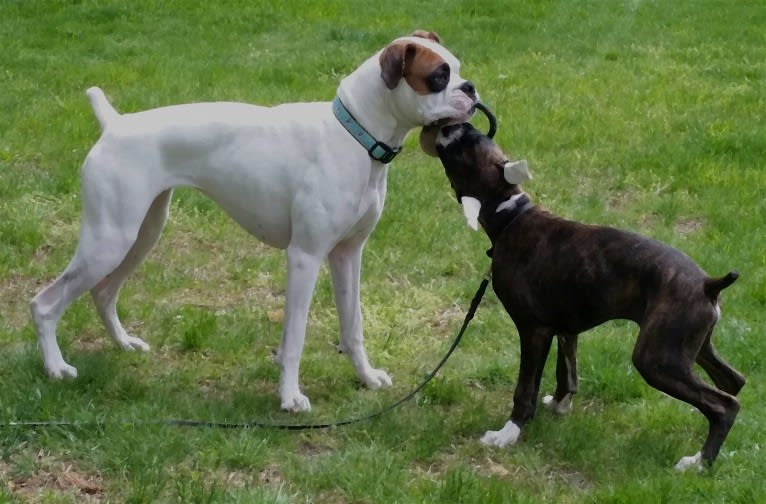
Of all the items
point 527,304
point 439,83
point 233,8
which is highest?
point 439,83

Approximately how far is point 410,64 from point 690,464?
1.97m

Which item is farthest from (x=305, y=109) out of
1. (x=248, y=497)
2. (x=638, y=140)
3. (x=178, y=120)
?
(x=638, y=140)

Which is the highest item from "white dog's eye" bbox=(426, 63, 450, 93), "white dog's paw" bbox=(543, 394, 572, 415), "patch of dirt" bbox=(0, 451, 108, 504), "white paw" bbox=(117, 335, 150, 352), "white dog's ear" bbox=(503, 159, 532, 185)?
"white dog's eye" bbox=(426, 63, 450, 93)

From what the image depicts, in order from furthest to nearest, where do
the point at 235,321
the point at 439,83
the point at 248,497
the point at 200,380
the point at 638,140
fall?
the point at 638,140 < the point at 235,321 < the point at 200,380 < the point at 439,83 < the point at 248,497

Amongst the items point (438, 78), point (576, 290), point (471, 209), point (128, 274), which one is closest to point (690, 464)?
point (576, 290)

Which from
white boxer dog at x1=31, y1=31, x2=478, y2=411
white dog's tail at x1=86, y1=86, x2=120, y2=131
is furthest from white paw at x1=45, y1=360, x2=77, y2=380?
white dog's tail at x1=86, y1=86, x2=120, y2=131

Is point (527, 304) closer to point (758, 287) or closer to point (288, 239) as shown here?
point (288, 239)

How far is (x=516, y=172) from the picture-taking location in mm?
4930

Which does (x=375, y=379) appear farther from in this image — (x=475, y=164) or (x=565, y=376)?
(x=475, y=164)

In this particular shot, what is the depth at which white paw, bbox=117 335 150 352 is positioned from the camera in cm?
592

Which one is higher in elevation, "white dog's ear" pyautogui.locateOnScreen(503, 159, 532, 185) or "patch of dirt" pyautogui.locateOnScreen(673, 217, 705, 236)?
"white dog's ear" pyautogui.locateOnScreen(503, 159, 532, 185)

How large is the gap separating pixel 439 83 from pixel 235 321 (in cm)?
202

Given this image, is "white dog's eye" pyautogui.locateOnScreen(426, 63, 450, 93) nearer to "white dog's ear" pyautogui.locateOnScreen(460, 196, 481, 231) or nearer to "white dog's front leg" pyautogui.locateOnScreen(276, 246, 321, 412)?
"white dog's ear" pyautogui.locateOnScreen(460, 196, 481, 231)

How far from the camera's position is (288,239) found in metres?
5.41
